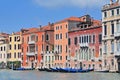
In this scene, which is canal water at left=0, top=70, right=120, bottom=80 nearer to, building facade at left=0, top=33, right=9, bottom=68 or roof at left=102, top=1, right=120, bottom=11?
roof at left=102, top=1, right=120, bottom=11

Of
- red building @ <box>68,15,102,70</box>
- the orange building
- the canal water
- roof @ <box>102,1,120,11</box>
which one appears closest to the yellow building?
the orange building

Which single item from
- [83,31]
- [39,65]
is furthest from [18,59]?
[83,31]

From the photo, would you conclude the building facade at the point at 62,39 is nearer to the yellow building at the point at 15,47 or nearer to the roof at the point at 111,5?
the roof at the point at 111,5

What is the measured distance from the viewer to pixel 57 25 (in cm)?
5272

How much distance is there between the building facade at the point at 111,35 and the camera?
134 ft

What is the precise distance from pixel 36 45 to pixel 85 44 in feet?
41.4

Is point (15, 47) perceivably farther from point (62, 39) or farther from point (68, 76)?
point (68, 76)

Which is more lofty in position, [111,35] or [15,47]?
[111,35]

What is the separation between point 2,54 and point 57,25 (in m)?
17.7

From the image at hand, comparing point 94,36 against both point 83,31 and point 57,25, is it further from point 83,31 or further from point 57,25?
point 57,25

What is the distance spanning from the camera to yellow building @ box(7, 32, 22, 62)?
208ft

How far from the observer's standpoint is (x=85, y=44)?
1836 inches

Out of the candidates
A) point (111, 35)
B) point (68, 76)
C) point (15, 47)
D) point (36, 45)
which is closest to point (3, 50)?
point (15, 47)

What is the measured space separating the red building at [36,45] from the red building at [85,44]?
601cm
